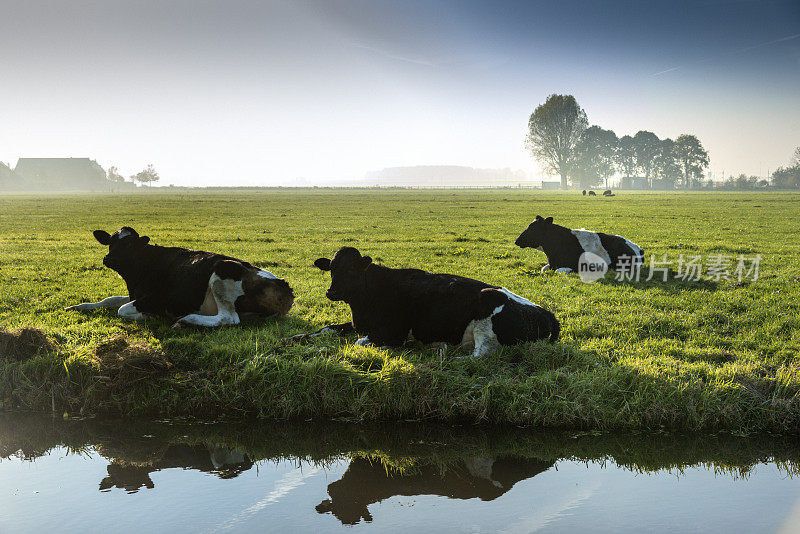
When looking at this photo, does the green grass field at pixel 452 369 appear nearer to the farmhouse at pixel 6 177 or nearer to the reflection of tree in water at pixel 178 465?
the reflection of tree in water at pixel 178 465

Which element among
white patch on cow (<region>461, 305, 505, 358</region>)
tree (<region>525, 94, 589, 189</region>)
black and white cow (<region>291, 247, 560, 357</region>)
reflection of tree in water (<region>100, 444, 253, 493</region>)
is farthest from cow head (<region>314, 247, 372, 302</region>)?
tree (<region>525, 94, 589, 189</region>)

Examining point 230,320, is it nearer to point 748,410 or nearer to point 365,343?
point 365,343

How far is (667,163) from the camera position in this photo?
17562cm

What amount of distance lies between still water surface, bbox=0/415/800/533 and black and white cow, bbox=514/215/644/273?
9270 mm

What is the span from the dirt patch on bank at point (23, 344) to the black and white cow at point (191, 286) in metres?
1.73

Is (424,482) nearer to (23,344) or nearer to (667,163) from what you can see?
(23,344)

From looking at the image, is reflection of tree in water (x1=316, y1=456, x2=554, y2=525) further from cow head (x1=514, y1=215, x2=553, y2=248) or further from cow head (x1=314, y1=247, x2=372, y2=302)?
cow head (x1=514, y1=215, x2=553, y2=248)

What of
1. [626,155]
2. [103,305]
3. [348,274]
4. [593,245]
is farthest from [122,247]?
[626,155]

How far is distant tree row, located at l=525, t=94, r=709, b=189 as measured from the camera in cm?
14112

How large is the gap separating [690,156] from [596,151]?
117 feet

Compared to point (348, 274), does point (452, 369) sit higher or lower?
lower

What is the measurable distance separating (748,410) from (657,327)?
2.93 metres

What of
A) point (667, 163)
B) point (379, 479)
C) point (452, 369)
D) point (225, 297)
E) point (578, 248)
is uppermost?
point (667, 163)

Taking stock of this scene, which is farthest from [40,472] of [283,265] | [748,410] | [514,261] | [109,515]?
[514,261]
